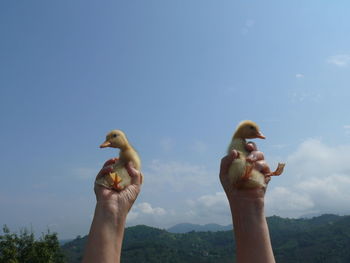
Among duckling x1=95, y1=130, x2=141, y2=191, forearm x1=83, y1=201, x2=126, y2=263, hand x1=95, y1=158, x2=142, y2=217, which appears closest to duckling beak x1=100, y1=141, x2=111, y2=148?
duckling x1=95, y1=130, x2=141, y2=191

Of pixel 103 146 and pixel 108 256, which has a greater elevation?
pixel 103 146

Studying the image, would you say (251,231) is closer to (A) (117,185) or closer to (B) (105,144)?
(A) (117,185)

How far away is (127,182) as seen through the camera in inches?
222

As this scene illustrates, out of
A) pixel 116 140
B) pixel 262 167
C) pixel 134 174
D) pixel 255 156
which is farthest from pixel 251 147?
pixel 116 140

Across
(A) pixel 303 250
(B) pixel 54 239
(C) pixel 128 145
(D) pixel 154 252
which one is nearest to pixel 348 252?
(A) pixel 303 250

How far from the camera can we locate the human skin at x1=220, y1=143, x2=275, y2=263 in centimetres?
405

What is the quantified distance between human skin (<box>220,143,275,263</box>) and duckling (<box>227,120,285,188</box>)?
0.22 ft

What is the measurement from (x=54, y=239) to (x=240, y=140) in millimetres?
47321

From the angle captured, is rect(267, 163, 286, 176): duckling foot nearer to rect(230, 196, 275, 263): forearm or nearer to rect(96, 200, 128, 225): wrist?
rect(230, 196, 275, 263): forearm

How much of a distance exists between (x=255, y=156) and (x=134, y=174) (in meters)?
2.00

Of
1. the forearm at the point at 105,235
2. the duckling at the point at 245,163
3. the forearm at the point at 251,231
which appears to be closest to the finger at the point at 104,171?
the forearm at the point at 105,235

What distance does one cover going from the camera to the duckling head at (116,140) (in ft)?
21.5

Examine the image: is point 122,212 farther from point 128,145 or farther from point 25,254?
point 25,254

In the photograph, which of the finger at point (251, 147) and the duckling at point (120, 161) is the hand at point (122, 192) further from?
the finger at point (251, 147)
